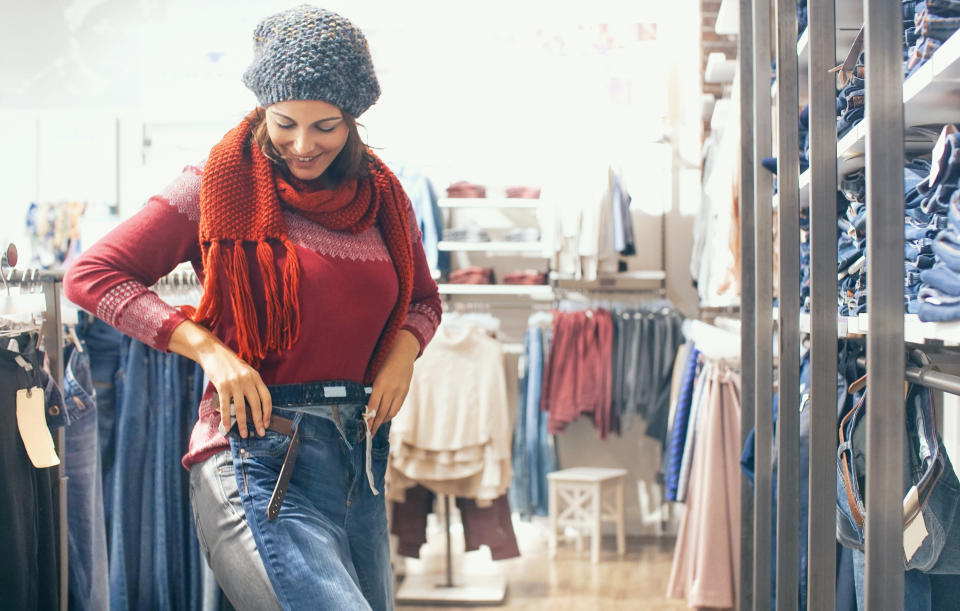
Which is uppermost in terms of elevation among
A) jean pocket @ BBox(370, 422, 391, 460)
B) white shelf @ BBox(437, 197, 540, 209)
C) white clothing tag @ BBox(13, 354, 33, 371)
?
white shelf @ BBox(437, 197, 540, 209)

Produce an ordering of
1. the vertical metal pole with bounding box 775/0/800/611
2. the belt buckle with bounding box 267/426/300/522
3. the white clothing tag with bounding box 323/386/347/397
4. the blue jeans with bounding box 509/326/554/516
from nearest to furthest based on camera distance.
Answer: the belt buckle with bounding box 267/426/300/522 → the white clothing tag with bounding box 323/386/347/397 → the vertical metal pole with bounding box 775/0/800/611 → the blue jeans with bounding box 509/326/554/516

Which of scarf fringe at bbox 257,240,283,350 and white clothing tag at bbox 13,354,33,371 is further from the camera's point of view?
white clothing tag at bbox 13,354,33,371

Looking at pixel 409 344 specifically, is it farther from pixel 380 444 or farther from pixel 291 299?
pixel 291 299

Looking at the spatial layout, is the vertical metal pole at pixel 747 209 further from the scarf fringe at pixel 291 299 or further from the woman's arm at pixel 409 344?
the scarf fringe at pixel 291 299

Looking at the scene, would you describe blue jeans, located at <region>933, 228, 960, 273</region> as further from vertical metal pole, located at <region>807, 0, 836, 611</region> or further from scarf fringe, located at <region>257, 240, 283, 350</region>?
scarf fringe, located at <region>257, 240, 283, 350</region>

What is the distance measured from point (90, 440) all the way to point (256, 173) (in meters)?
1.06

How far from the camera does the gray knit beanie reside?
4.39 feet

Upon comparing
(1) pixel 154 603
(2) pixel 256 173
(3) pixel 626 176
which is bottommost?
(1) pixel 154 603

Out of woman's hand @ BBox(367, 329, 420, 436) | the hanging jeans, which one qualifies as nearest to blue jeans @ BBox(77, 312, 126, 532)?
the hanging jeans

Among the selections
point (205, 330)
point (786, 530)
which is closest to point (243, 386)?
point (205, 330)

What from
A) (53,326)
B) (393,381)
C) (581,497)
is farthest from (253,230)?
(581,497)

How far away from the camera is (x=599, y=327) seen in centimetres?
455

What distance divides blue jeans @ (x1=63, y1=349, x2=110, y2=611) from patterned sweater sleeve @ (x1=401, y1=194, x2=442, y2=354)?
37.4 inches

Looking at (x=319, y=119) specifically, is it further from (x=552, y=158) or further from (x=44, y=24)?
(x=44, y=24)
